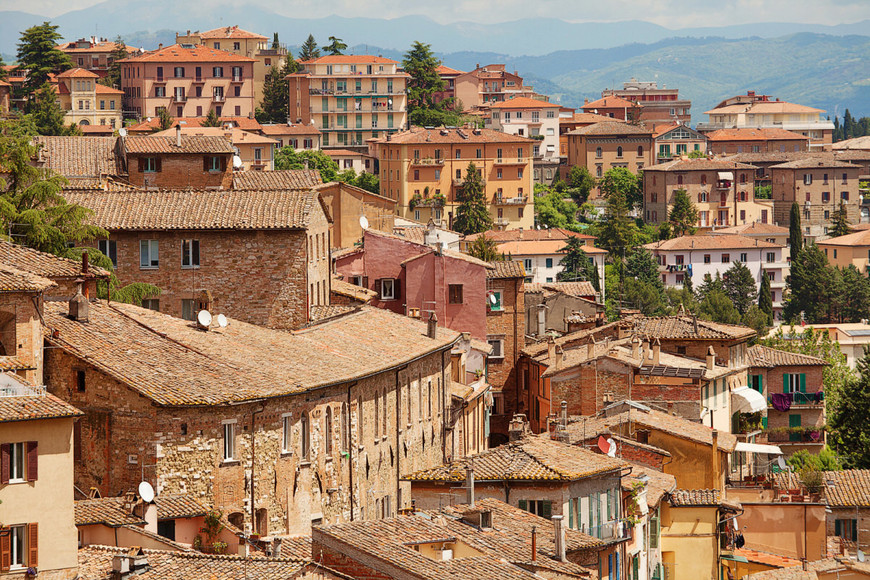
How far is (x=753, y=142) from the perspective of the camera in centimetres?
19238

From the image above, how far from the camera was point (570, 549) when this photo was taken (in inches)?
1256

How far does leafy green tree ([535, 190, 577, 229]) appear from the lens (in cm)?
15338

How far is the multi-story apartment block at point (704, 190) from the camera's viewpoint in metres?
162

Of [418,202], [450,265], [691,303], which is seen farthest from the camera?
[418,202]

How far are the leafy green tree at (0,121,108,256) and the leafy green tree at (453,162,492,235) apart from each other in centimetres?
8984

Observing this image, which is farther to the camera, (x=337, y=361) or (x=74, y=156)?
(x=74, y=156)

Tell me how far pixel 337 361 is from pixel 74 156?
82.3 ft

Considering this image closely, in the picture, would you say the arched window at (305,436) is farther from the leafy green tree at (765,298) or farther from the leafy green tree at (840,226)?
the leafy green tree at (840,226)

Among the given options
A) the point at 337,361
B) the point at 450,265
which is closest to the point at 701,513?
the point at 337,361

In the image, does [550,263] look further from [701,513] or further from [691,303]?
[701,513]

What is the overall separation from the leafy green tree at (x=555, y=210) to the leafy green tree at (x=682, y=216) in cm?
871

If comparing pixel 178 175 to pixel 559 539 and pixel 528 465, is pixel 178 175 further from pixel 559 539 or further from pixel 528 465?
pixel 559 539

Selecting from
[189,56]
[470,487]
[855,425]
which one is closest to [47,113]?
[189,56]

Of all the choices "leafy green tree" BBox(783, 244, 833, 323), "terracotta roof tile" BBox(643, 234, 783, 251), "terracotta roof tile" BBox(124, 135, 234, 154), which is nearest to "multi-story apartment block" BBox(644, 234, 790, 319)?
"terracotta roof tile" BBox(643, 234, 783, 251)
